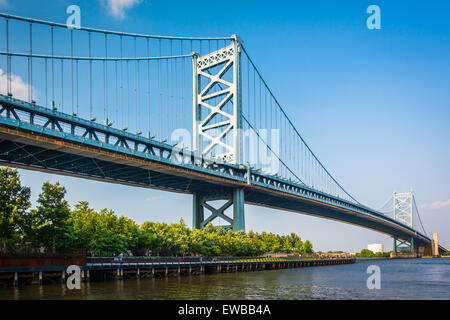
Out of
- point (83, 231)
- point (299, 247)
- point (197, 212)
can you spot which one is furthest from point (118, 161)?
point (299, 247)

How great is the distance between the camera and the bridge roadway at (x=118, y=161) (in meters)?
55.3

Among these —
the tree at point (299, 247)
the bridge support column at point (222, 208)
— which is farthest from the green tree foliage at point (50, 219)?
the tree at point (299, 247)

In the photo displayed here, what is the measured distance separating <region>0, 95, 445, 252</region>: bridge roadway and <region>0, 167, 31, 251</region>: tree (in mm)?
10558

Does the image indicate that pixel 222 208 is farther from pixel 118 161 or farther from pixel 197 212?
pixel 118 161

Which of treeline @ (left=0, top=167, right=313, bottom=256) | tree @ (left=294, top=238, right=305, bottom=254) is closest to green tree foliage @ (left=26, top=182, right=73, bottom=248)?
treeline @ (left=0, top=167, right=313, bottom=256)

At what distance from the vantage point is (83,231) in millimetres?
50844

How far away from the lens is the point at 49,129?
184 ft

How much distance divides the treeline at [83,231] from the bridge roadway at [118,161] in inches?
326

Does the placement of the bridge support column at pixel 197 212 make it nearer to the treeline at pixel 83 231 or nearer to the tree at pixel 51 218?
the treeline at pixel 83 231

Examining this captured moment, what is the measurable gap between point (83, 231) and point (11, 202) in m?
10.1

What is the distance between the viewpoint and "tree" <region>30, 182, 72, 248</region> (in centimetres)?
4426

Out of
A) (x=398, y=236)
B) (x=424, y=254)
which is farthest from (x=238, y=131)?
(x=424, y=254)
